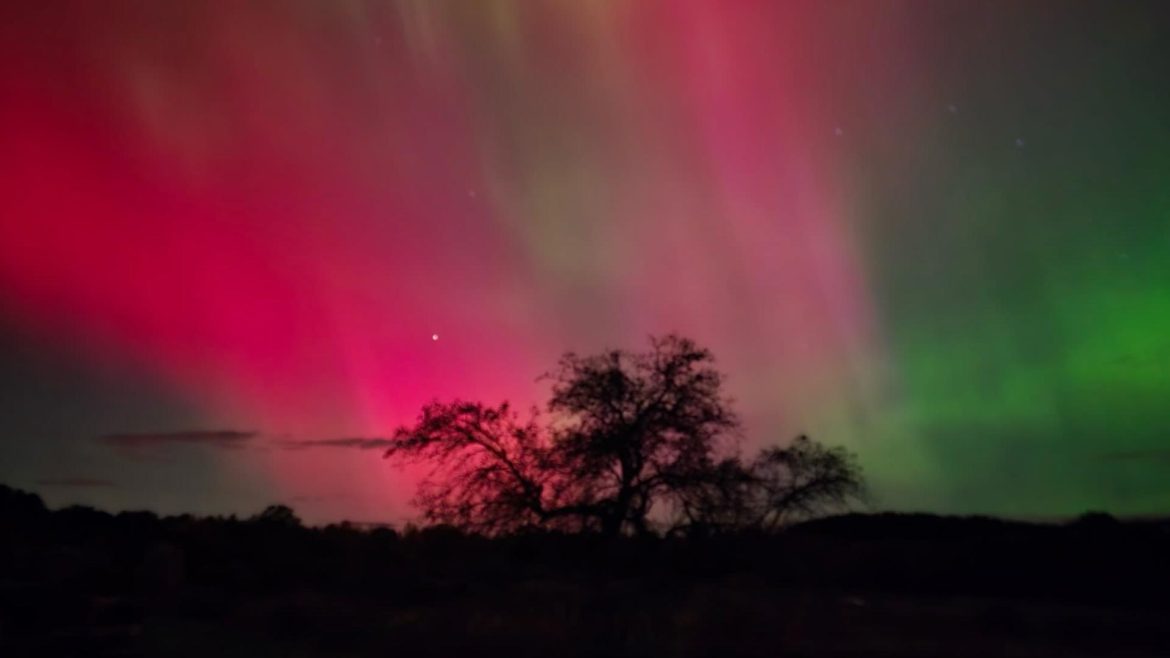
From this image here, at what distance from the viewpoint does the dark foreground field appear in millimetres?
20906

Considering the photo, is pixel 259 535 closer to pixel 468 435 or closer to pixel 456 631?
pixel 468 435

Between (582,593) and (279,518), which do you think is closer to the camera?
(582,593)

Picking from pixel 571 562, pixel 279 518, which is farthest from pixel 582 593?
pixel 279 518

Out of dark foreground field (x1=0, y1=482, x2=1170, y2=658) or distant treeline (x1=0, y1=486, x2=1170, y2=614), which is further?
distant treeline (x1=0, y1=486, x2=1170, y2=614)

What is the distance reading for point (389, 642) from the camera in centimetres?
2102

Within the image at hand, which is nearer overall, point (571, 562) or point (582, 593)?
point (582, 593)

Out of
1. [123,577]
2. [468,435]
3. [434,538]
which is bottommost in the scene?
[123,577]

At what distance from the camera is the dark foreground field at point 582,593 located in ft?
68.6

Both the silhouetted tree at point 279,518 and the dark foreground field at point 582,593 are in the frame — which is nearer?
the dark foreground field at point 582,593

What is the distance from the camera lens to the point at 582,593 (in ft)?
91.6

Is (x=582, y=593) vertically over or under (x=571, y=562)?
under

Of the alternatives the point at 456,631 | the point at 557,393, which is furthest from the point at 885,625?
the point at 557,393

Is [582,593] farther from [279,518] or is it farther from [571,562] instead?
[279,518]

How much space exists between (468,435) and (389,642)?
44.6ft
